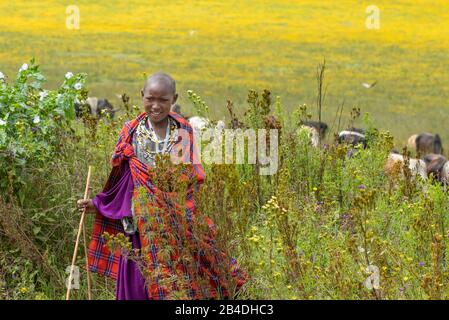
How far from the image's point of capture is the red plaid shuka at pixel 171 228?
5.71m

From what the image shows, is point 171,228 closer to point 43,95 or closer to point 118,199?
point 118,199

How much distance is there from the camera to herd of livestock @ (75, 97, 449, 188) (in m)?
7.97

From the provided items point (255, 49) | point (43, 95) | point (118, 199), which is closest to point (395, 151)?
point (43, 95)

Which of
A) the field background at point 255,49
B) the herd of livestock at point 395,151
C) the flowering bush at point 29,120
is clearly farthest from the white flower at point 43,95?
the field background at point 255,49

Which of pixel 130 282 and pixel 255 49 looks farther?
pixel 255 49

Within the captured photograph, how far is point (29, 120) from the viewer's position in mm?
7121

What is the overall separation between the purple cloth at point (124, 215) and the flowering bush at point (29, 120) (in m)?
0.97

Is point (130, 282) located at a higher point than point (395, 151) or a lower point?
lower

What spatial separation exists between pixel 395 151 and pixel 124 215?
20.0 ft

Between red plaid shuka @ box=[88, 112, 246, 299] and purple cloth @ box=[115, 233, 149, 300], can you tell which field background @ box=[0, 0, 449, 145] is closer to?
red plaid shuka @ box=[88, 112, 246, 299]

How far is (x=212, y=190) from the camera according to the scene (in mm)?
5922

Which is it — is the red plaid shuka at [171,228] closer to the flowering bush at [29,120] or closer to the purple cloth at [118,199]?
the purple cloth at [118,199]

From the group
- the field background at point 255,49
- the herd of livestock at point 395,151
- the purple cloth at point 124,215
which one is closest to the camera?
the purple cloth at point 124,215
